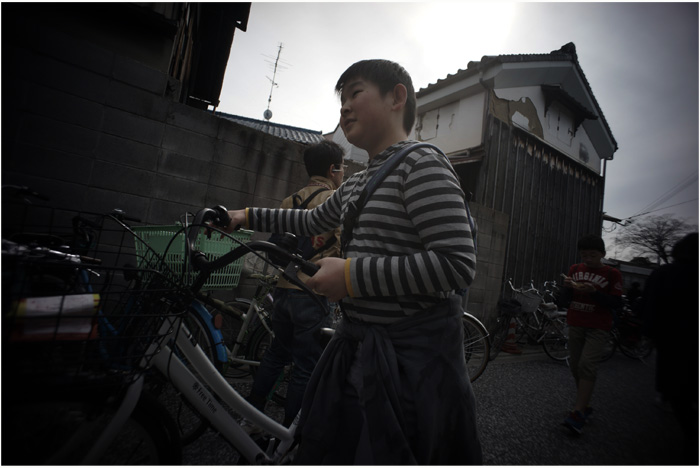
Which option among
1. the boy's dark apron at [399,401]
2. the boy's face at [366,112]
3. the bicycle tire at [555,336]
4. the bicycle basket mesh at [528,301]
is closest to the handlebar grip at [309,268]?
the boy's dark apron at [399,401]

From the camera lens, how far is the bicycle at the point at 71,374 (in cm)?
66

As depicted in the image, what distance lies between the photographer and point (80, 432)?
34.4 inches

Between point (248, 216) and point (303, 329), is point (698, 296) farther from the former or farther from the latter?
point (303, 329)

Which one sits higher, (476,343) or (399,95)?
(399,95)

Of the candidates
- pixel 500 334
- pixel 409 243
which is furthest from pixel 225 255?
pixel 500 334

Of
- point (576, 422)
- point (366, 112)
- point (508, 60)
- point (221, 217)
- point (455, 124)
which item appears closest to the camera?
point (366, 112)

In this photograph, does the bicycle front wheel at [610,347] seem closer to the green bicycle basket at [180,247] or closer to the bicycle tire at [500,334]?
the bicycle tire at [500,334]

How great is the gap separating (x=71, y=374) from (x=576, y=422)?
2.91 metres

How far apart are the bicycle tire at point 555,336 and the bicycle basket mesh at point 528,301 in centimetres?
76

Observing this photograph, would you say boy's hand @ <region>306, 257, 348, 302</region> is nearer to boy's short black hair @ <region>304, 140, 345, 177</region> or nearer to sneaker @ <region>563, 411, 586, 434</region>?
boy's short black hair @ <region>304, 140, 345, 177</region>

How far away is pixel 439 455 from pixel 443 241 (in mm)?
600

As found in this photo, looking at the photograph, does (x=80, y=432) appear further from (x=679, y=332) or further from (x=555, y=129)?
(x=555, y=129)

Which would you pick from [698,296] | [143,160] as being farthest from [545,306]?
[143,160]

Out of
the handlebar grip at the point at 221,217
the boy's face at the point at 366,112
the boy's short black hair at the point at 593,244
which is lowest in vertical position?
the handlebar grip at the point at 221,217
